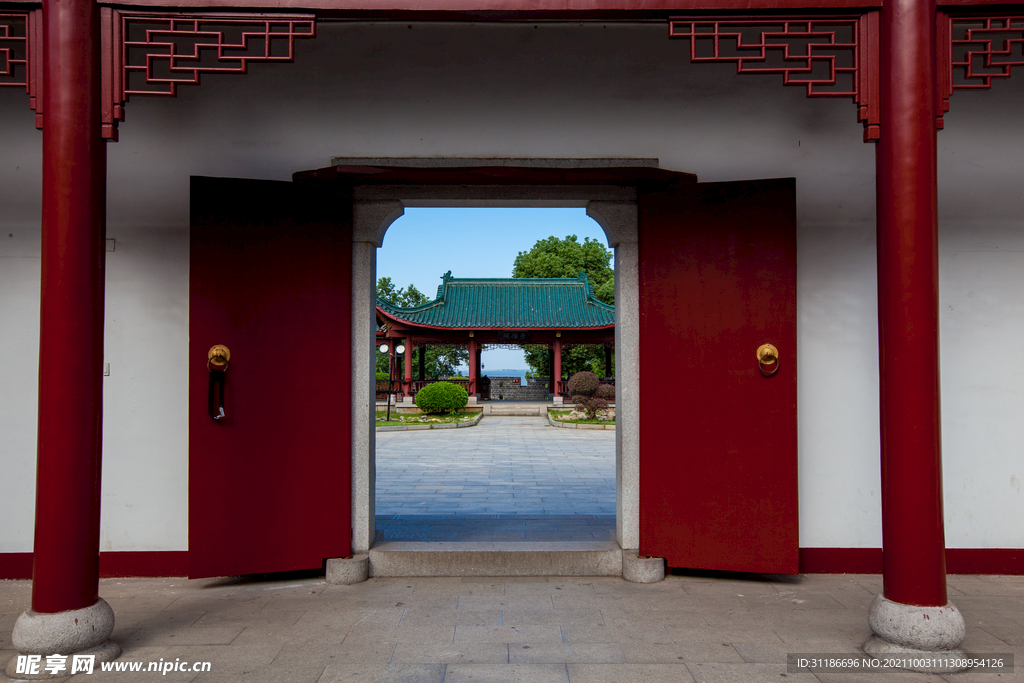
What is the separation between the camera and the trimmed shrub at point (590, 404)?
1812cm

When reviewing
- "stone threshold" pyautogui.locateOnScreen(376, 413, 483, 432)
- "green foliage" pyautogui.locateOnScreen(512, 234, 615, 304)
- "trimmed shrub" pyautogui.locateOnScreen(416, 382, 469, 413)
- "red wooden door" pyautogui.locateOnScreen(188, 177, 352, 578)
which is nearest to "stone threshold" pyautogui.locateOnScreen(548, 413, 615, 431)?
"stone threshold" pyautogui.locateOnScreen(376, 413, 483, 432)

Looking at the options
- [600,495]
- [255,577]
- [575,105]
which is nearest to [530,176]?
[575,105]

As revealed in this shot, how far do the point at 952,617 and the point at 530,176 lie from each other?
122 inches

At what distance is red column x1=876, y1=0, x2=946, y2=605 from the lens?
2.76 metres

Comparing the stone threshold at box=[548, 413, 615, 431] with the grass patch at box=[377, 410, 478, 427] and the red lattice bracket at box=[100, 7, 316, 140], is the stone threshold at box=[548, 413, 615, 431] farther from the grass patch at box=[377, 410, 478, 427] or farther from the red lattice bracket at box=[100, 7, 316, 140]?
the red lattice bracket at box=[100, 7, 316, 140]

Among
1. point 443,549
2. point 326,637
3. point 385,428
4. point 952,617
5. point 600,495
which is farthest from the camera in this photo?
point 385,428

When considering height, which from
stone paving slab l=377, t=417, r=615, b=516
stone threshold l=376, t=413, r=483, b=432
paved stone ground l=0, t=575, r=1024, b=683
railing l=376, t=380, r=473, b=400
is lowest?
stone threshold l=376, t=413, r=483, b=432

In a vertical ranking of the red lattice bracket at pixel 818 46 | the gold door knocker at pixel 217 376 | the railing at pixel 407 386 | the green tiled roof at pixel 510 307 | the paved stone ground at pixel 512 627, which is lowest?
the paved stone ground at pixel 512 627

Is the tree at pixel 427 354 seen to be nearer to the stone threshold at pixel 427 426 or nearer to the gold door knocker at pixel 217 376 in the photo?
the stone threshold at pixel 427 426

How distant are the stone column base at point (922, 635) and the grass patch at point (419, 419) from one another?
14477 millimetres

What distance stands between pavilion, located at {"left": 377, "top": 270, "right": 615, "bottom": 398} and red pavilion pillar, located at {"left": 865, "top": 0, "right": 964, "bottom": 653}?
20.0 metres

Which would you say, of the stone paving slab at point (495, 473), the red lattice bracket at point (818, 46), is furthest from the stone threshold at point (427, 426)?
the red lattice bracket at point (818, 46)

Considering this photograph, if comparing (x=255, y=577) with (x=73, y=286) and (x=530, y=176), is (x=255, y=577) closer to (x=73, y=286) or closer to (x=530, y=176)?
(x=73, y=286)

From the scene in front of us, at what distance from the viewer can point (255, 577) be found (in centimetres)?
392
